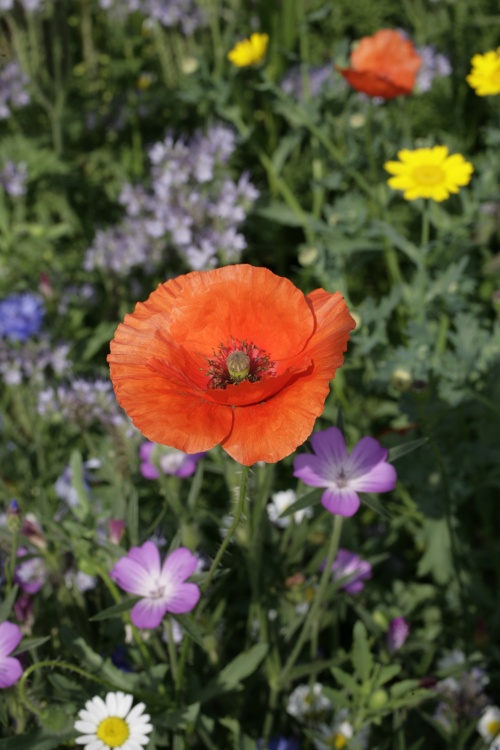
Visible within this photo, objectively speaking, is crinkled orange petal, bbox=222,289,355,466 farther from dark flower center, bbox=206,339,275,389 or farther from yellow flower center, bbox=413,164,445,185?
yellow flower center, bbox=413,164,445,185

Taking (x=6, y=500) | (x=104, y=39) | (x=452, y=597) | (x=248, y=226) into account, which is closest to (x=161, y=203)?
(x=248, y=226)

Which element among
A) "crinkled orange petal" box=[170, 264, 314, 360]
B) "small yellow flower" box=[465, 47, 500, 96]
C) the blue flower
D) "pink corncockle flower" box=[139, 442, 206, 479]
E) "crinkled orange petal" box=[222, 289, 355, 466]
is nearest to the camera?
"crinkled orange petal" box=[222, 289, 355, 466]

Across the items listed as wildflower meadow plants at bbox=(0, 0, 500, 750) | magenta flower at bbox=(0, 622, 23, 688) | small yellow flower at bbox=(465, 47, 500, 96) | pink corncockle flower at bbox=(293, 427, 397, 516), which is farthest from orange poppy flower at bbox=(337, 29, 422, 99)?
magenta flower at bbox=(0, 622, 23, 688)

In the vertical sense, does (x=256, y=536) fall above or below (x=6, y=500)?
above

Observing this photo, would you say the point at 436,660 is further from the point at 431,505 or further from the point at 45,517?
the point at 45,517

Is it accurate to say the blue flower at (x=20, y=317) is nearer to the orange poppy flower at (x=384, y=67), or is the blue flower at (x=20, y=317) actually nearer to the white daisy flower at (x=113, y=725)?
the orange poppy flower at (x=384, y=67)

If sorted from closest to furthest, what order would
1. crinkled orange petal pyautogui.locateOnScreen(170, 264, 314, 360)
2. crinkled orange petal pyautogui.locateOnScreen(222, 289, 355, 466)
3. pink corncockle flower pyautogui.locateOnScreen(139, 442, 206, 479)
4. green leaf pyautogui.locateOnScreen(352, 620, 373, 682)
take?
1. crinkled orange petal pyautogui.locateOnScreen(222, 289, 355, 466)
2. crinkled orange petal pyautogui.locateOnScreen(170, 264, 314, 360)
3. green leaf pyautogui.locateOnScreen(352, 620, 373, 682)
4. pink corncockle flower pyautogui.locateOnScreen(139, 442, 206, 479)
